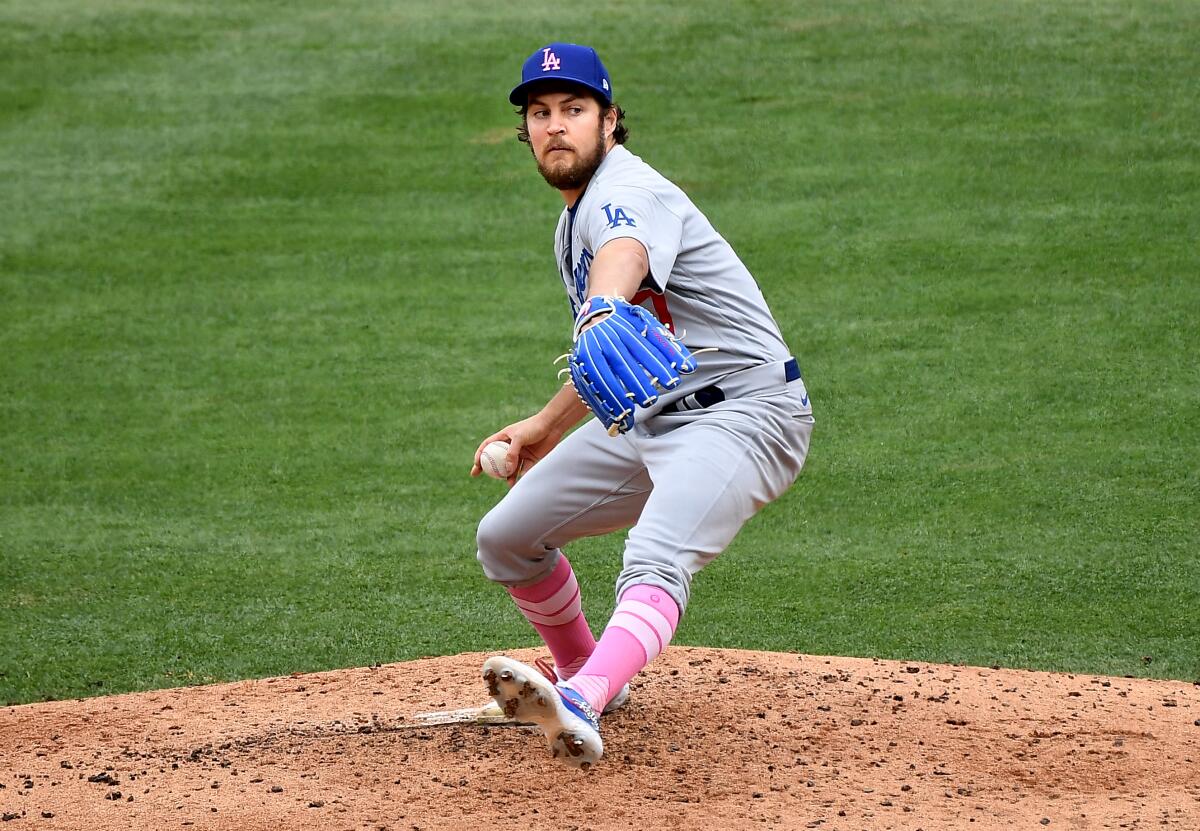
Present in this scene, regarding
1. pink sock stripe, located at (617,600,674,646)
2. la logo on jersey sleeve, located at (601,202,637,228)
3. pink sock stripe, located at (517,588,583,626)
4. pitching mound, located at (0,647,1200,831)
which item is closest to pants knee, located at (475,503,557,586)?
pink sock stripe, located at (517,588,583,626)

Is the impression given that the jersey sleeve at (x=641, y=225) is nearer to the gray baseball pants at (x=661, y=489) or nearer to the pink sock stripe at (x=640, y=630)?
the gray baseball pants at (x=661, y=489)

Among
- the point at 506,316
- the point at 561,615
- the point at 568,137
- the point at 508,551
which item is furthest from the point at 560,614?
the point at 506,316

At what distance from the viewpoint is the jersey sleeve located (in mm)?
3404

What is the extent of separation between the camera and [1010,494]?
266 inches

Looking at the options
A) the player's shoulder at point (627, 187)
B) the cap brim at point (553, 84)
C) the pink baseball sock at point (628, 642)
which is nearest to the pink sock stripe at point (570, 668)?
the pink baseball sock at point (628, 642)

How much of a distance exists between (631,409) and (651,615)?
1.59ft

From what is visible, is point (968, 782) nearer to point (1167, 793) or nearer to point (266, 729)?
point (1167, 793)

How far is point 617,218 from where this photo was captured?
3414 mm

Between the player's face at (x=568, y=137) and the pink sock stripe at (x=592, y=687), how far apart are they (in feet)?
4.06

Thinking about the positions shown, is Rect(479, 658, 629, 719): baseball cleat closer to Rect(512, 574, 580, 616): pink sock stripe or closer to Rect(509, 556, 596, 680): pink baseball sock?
Rect(509, 556, 596, 680): pink baseball sock

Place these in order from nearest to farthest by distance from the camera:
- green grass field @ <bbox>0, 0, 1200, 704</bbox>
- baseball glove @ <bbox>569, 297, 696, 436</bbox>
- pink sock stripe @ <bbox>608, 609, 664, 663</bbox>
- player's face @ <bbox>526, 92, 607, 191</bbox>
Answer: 1. baseball glove @ <bbox>569, 297, 696, 436</bbox>
2. pink sock stripe @ <bbox>608, 609, 664, 663</bbox>
3. player's face @ <bbox>526, 92, 607, 191</bbox>
4. green grass field @ <bbox>0, 0, 1200, 704</bbox>

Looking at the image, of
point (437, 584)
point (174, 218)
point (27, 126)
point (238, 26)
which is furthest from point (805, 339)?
point (238, 26)

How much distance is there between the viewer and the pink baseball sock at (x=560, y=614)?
4.04m

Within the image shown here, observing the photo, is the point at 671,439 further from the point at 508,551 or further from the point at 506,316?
the point at 506,316
